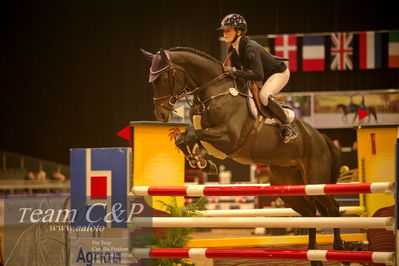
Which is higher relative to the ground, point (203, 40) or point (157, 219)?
point (203, 40)

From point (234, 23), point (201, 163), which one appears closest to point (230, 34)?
point (234, 23)

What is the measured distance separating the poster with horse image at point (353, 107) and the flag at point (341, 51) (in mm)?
701

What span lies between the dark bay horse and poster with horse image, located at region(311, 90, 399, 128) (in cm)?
715

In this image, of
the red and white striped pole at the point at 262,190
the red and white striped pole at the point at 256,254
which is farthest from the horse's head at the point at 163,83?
the red and white striped pole at the point at 256,254

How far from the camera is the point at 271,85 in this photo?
4.29 metres

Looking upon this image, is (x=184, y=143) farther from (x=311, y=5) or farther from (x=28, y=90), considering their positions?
(x=28, y=90)

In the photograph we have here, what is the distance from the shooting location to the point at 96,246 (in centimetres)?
341

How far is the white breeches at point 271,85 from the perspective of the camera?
424 cm

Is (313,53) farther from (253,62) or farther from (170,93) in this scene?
(170,93)

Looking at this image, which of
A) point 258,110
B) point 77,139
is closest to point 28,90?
point 77,139

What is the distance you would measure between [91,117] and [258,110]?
10.4 m

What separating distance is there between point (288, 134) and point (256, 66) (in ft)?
1.77

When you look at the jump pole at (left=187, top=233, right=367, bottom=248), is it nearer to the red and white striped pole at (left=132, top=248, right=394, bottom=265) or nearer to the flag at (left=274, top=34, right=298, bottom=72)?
the red and white striped pole at (left=132, top=248, right=394, bottom=265)

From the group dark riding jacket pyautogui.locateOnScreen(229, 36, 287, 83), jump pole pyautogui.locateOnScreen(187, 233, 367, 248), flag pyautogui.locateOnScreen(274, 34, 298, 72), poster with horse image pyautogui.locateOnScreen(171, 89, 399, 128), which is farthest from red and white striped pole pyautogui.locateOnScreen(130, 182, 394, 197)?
flag pyautogui.locateOnScreen(274, 34, 298, 72)
